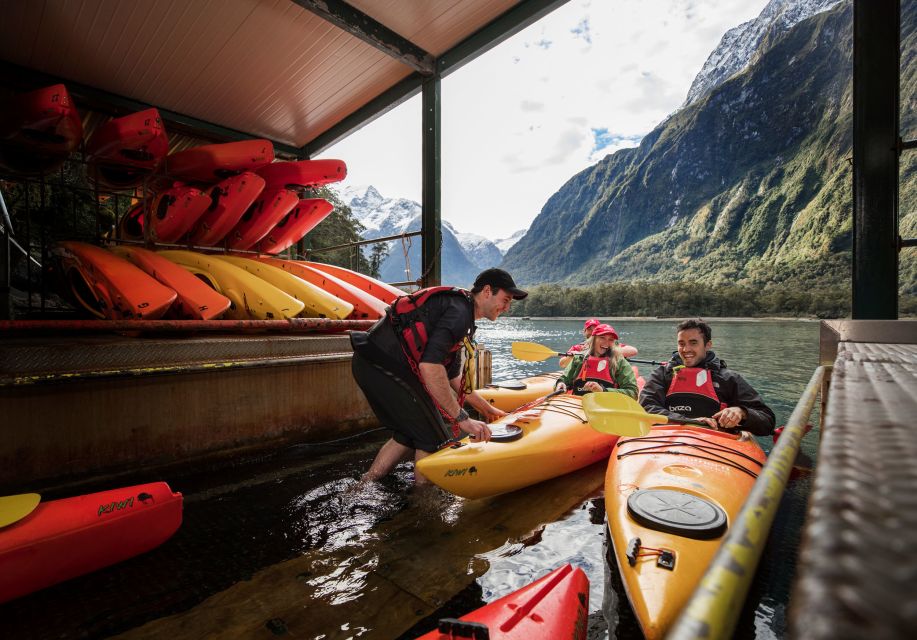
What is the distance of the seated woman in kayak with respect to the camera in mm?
4809

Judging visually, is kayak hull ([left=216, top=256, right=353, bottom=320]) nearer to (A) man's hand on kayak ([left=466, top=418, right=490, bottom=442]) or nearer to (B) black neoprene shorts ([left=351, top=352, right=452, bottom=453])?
(B) black neoprene shorts ([left=351, top=352, right=452, bottom=453])

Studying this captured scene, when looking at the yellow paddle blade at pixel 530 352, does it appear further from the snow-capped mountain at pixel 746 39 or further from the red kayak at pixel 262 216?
the snow-capped mountain at pixel 746 39

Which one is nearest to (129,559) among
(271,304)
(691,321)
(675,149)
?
(271,304)

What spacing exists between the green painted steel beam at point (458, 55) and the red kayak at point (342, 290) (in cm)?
251

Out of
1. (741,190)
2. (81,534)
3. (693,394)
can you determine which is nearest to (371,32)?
(693,394)

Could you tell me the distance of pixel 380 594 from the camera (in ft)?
6.96

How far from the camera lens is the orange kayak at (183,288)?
13.2 feet

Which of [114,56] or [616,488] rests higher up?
[114,56]

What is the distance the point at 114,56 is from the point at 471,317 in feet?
18.4

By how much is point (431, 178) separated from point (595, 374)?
128 inches

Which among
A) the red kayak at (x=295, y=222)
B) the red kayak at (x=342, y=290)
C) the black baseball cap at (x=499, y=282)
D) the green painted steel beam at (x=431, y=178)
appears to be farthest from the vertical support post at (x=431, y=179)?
the black baseball cap at (x=499, y=282)

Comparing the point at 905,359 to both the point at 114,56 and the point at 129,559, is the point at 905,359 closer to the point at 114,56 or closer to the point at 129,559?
the point at 129,559

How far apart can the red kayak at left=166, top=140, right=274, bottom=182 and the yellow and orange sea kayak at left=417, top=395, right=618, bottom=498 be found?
14.5ft

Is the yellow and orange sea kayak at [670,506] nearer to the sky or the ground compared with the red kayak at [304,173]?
nearer to the ground
